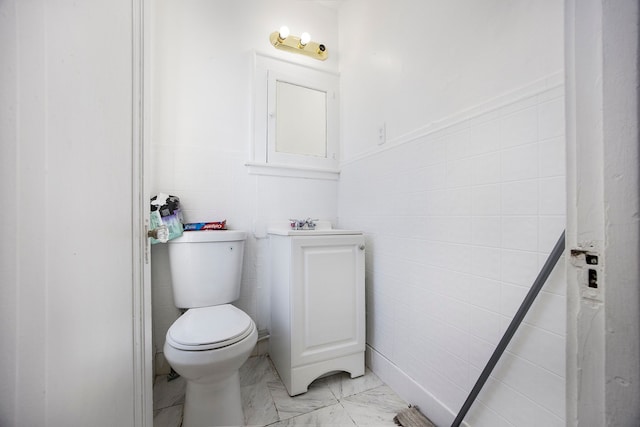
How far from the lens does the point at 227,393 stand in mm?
1041

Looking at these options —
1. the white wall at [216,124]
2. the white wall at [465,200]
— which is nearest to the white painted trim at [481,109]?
the white wall at [465,200]

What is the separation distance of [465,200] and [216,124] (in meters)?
1.44

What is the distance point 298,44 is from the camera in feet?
5.59

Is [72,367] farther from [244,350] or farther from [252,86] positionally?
[252,86]

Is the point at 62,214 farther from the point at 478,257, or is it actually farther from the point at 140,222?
the point at 478,257

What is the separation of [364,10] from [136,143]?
1.64m

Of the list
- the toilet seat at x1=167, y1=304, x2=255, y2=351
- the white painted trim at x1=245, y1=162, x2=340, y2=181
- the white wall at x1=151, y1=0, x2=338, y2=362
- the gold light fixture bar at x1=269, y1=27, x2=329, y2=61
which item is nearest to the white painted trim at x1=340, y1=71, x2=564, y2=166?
the white painted trim at x1=245, y1=162, x2=340, y2=181

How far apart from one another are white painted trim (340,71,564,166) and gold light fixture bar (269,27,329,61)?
910mm

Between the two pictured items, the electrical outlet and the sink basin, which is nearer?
the sink basin

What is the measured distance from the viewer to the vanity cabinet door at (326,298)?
4.16 ft

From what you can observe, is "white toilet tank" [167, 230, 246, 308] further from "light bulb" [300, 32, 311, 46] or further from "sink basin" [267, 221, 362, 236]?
"light bulb" [300, 32, 311, 46]

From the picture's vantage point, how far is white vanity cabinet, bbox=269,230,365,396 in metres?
1.26

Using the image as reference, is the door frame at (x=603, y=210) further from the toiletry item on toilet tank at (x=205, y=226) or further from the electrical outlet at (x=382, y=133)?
the toiletry item on toilet tank at (x=205, y=226)

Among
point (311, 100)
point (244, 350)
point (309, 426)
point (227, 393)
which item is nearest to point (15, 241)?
point (244, 350)
